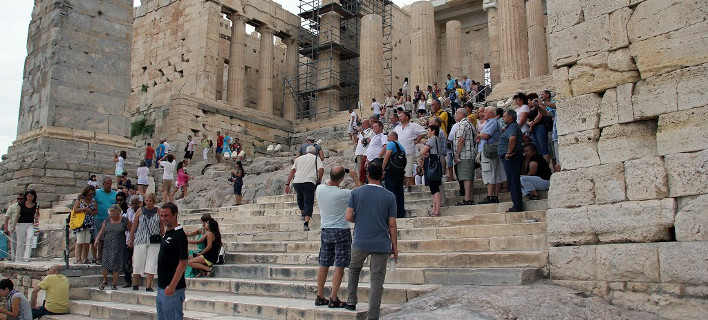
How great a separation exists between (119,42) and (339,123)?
11.3 metres

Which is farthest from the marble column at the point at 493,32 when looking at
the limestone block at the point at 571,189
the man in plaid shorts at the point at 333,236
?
the man in plaid shorts at the point at 333,236

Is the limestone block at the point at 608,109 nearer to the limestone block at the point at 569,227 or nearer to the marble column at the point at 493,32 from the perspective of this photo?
the limestone block at the point at 569,227

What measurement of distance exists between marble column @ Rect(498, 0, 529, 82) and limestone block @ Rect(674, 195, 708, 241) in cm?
1708

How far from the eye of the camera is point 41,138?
612 inches

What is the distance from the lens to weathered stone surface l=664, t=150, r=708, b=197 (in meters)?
4.71

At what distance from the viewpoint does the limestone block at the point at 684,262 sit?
4527 millimetres

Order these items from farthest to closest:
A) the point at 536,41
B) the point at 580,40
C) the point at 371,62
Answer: the point at 371,62, the point at 536,41, the point at 580,40

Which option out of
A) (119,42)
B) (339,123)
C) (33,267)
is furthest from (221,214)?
(339,123)

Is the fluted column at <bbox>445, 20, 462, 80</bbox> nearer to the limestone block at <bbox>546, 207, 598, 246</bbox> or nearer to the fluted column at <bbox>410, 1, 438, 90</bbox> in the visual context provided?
the fluted column at <bbox>410, 1, 438, 90</bbox>

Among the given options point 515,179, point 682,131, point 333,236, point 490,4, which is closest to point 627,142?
point 682,131

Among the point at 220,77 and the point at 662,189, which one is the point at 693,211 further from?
the point at 220,77

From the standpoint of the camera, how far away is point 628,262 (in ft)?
16.2

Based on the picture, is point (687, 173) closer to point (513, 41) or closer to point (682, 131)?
point (682, 131)

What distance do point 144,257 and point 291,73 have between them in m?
22.3
